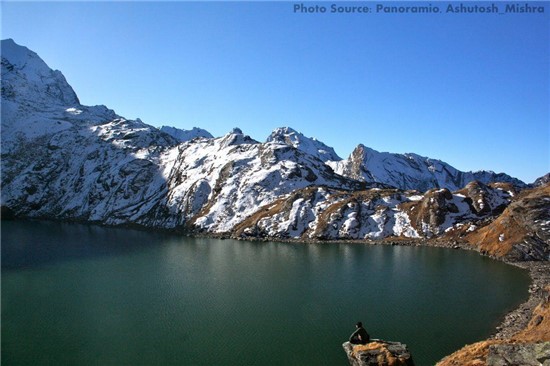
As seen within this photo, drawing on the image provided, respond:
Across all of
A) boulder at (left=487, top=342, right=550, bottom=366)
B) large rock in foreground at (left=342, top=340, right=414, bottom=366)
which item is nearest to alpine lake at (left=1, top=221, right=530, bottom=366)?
large rock in foreground at (left=342, top=340, right=414, bottom=366)

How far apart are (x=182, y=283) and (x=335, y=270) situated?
36.8 meters

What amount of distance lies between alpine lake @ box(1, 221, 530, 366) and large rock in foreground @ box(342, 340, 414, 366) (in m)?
8.97

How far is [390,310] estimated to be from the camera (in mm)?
65312

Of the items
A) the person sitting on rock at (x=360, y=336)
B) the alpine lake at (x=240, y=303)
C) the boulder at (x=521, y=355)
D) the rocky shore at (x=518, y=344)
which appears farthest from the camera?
the alpine lake at (x=240, y=303)

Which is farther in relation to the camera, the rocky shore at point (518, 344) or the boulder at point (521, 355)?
the rocky shore at point (518, 344)

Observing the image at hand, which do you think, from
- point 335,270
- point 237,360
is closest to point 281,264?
point 335,270

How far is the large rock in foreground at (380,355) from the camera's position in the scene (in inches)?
1433

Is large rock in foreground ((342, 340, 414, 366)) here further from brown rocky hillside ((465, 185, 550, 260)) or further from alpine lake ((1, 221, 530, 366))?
brown rocky hillside ((465, 185, 550, 260))

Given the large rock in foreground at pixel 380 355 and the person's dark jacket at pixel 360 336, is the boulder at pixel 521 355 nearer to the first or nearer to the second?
the large rock in foreground at pixel 380 355

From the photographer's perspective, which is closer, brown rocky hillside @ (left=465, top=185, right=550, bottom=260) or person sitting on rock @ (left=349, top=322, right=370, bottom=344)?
person sitting on rock @ (left=349, top=322, right=370, bottom=344)

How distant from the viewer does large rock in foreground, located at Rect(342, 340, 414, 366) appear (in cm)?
3641

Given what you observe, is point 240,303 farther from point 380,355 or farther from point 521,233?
point 521,233

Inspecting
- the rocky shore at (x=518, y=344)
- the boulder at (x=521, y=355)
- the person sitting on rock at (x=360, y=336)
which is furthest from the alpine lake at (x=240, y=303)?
the boulder at (x=521, y=355)

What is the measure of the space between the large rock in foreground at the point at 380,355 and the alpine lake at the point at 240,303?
897 centimetres
